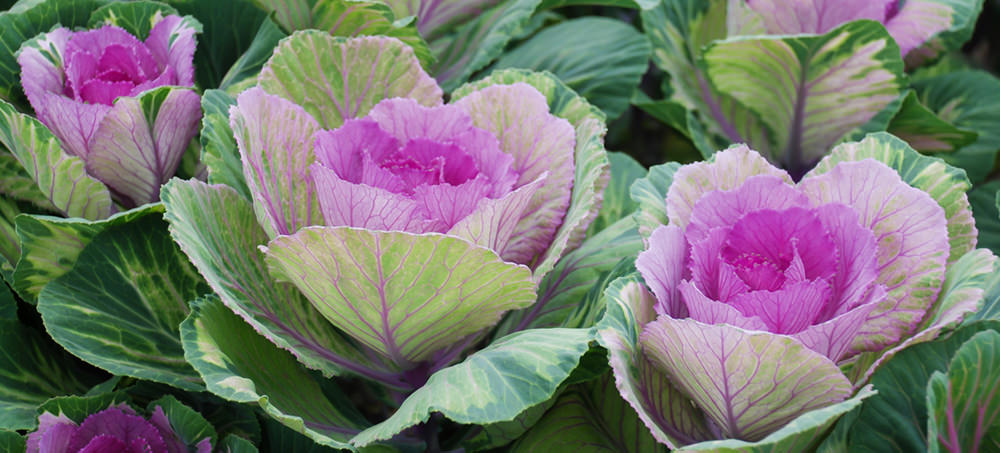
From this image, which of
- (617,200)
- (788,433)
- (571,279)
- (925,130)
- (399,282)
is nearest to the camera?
(788,433)

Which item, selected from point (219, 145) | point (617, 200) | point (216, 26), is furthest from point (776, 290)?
point (216, 26)

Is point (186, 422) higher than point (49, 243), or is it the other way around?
point (49, 243)

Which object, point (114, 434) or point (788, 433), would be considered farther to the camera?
point (114, 434)

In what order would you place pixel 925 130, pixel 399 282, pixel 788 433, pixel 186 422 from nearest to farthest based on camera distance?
pixel 788 433, pixel 399 282, pixel 186 422, pixel 925 130

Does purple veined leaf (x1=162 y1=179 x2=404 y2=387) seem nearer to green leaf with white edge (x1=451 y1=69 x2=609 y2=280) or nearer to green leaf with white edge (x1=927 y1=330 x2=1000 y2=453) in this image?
green leaf with white edge (x1=451 y1=69 x2=609 y2=280)

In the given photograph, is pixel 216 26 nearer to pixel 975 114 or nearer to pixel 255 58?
pixel 255 58

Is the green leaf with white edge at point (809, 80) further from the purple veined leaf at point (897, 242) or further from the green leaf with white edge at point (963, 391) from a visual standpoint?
the green leaf with white edge at point (963, 391)
